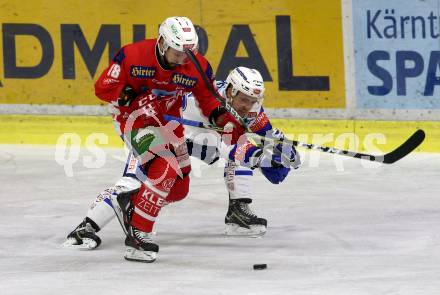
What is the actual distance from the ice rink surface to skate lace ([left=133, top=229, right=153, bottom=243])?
13 centimetres

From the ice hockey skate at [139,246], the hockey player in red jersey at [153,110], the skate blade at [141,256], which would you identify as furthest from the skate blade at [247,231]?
the skate blade at [141,256]

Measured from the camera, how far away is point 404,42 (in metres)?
10.1

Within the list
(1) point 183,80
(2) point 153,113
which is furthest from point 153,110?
(1) point 183,80

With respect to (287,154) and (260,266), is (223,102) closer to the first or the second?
(287,154)

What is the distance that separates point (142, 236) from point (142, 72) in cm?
91

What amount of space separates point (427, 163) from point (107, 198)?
324 centimetres

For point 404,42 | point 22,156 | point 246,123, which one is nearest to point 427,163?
point 404,42

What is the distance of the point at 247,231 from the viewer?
758cm

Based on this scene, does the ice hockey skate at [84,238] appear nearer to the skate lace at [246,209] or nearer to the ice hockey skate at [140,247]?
the ice hockey skate at [140,247]

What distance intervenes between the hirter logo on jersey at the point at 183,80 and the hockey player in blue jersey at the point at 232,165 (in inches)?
10.1

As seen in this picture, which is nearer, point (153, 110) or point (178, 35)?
point (178, 35)

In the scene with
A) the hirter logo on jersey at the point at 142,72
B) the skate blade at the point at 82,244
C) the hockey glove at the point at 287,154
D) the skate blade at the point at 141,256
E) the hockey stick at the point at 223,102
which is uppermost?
the hirter logo on jersey at the point at 142,72

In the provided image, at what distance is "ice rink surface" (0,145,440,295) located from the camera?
621 cm

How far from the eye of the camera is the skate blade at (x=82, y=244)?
710cm
